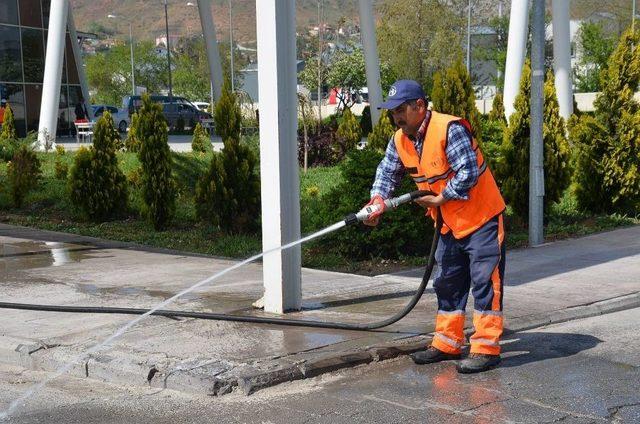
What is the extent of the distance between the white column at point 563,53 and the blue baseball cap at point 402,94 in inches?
515

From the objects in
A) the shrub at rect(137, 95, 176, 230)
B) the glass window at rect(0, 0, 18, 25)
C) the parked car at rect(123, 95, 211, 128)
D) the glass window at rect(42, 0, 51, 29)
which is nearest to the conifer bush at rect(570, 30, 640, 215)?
the shrub at rect(137, 95, 176, 230)

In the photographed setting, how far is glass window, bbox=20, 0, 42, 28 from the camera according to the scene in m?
39.3

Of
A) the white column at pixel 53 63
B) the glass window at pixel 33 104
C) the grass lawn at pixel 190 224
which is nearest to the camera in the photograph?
the grass lawn at pixel 190 224

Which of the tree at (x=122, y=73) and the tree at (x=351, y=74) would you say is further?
the tree at (x=122, y=73)

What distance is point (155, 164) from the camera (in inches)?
516

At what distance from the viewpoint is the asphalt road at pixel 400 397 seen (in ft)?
18.0

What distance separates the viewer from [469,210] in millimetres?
6344

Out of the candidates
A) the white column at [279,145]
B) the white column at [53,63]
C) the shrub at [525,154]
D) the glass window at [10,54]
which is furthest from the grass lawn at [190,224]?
the glass window at [10,54]

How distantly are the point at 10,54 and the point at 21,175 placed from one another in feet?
81.8

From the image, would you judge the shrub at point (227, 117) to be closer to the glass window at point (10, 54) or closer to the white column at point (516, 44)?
the white column at point (516, 44)

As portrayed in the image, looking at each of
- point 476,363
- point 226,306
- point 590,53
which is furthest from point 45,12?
point 476,363

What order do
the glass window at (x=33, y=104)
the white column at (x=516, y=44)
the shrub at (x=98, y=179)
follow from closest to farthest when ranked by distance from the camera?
the shrub at (x=98, y=179)
the white column at (x=516, y=44)
the glass window at (x=33, y=104)

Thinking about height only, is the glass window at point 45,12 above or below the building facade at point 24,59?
above

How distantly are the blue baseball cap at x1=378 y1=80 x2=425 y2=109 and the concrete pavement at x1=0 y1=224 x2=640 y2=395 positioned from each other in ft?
5.80
